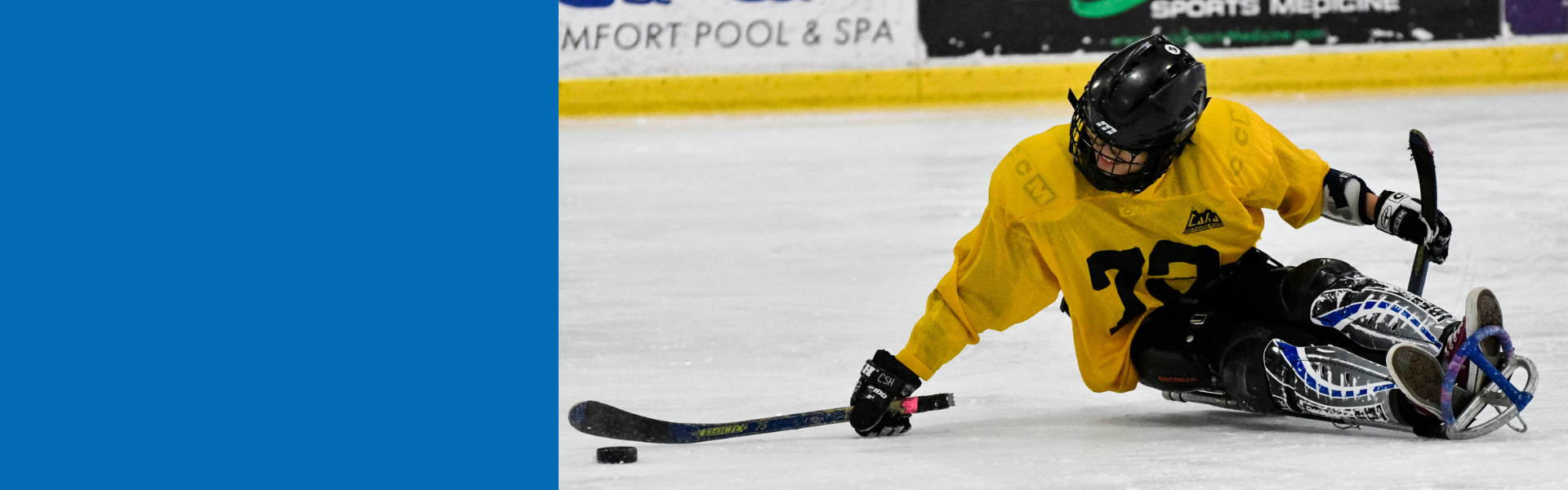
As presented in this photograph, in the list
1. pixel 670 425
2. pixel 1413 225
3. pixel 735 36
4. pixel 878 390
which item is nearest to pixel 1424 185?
pixel 1413 225

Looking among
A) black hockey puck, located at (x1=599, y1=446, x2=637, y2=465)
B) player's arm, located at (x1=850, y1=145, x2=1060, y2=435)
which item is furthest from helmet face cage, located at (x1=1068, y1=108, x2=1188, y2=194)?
black hockey puck, located at (x1=599, y1=446, x2=637, y2=465)

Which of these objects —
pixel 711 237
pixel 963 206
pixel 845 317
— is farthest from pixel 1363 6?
pixel 845 317

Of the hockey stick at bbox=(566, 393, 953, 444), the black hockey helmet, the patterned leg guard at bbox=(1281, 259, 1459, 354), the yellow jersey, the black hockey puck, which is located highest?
the black hockey helmet

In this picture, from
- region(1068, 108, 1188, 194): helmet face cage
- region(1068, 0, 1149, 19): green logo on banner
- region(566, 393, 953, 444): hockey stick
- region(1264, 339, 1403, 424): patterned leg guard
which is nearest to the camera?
region(1264, 339, 1403, 424): patterned leg guard

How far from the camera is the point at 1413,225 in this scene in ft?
6.81

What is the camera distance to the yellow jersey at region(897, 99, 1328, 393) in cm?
211

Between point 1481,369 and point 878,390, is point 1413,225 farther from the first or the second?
point 878,390

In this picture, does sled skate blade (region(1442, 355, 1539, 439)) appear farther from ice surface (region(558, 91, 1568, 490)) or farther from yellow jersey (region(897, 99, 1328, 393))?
yellow jersey (region(897, 99, 1328, 393))

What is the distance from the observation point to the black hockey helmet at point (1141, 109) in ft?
6.49

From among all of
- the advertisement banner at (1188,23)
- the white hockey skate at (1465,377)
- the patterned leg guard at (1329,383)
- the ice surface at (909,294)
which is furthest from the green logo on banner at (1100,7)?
the white hockey skate at (1465,377)

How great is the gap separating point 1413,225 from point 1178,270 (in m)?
0.32

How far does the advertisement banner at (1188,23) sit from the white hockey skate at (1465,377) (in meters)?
4.19

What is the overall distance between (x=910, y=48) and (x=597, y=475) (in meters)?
4.36

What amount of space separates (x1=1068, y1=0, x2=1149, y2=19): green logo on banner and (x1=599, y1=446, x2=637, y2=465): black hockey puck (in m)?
4.38
